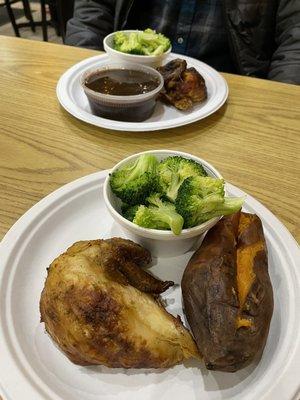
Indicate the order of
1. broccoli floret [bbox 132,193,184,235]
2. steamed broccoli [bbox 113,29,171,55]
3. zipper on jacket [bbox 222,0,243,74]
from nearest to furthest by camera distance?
broccoli floret [bbox 132,193,184,235] → steamed broccoli [bbox 113,29,171,55] → zipper on jacket [bbox 222,0,243,74]

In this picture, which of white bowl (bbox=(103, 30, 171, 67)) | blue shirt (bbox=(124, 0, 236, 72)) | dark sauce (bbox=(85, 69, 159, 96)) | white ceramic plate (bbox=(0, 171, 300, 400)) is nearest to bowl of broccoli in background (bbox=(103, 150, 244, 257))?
white ceramic plate (bbox=(0, 171, 300, 400))

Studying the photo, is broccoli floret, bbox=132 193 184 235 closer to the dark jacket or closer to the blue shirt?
the dark jacket

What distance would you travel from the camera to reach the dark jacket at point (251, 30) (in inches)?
88.9

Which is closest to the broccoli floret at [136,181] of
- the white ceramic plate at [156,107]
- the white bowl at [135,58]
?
the white ceramic plate at [156,107]

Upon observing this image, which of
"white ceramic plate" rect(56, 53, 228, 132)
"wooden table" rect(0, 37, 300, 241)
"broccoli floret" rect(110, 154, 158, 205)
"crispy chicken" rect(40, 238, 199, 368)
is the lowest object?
"wooden table" rect(0, 37, 300, 241)

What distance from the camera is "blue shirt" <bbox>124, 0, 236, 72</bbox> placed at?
236 cm

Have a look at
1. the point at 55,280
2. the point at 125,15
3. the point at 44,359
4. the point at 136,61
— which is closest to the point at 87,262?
the point at 55,280

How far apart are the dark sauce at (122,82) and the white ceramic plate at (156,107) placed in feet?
0.39

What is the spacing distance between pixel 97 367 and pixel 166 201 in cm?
43

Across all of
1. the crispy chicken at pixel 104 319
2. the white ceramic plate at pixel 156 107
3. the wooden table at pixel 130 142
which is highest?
the crispy chicken at pixel 104 319

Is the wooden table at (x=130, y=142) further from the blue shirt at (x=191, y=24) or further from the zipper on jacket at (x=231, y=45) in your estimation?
the blue shirt at (x=191, y=24)

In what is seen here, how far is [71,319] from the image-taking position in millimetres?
767

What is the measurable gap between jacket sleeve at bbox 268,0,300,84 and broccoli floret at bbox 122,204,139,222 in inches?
62.7

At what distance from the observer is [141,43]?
187 centimetres
